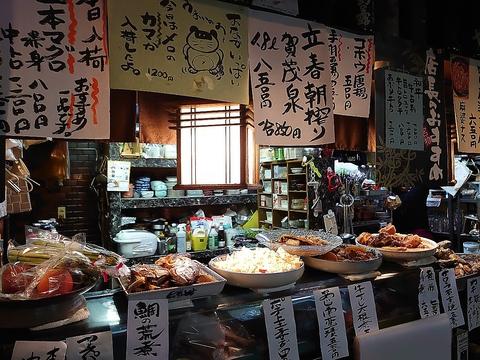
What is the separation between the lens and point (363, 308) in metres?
2.54

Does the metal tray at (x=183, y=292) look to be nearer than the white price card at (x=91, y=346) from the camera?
No

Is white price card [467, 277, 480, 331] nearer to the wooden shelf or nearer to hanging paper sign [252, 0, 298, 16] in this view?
hanging paper sign [252, 0, 298, 16]

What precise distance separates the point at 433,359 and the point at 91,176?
22.2 feet

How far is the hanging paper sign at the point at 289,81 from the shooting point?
2.52 metres

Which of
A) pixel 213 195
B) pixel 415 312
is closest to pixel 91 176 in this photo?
pixel 213 195

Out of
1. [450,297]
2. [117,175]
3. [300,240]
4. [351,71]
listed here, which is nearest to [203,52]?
[351,71]

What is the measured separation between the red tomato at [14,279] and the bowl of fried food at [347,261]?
6.06ft

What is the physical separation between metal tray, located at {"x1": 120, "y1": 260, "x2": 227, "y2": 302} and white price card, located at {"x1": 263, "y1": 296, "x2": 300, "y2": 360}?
312mm

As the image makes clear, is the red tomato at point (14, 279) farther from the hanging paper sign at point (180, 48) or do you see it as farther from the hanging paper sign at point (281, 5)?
the hanging paper sign at point (281, 5)

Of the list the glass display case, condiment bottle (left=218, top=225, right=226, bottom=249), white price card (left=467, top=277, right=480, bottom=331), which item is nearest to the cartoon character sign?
the glass display case

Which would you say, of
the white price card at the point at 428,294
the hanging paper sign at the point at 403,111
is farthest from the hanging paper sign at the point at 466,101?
the white price card at the point at 428,294

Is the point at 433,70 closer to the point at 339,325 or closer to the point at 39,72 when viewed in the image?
the point at 339,325

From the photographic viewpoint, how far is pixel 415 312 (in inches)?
115

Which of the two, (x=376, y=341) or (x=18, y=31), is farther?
(x=376, y=341)
